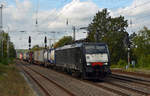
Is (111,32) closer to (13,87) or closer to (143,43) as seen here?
(143,43)

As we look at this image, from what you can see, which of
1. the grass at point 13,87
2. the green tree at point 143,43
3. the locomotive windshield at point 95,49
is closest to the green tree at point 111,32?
the green tree at point 143,43

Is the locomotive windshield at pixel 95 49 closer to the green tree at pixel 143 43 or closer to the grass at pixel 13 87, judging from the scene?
the grass at pixel 13 87

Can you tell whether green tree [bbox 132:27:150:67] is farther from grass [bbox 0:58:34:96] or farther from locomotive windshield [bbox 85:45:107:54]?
grass [bbox 0:58:34:96]

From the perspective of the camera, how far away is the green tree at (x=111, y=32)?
57.4 meters

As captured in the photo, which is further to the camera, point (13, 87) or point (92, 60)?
point (92, 60)

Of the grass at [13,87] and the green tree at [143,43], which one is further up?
the green tree at [143,43]

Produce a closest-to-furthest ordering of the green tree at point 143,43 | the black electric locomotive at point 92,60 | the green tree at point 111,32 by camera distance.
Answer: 1. the black electric locomotive at point 92,60
2. the green tree at point 143,43
3. the green tree at point 111,32

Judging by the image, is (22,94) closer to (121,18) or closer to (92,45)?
(92,45)

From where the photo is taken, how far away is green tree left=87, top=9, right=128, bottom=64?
188ft

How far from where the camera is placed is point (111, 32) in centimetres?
6191

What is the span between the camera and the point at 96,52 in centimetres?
2094

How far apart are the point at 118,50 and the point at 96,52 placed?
125ft

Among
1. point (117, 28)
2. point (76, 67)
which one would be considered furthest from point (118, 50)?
point (76, 67)

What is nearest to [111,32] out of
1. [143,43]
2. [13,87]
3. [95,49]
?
[143,43]
